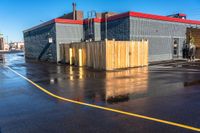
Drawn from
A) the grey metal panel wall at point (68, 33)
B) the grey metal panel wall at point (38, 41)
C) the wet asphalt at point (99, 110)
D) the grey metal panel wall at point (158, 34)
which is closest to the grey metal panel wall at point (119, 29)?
the grey metal panel wall at point (158, 34)

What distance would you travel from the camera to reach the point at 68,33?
25359mm

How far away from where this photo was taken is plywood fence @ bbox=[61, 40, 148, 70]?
16.6 m

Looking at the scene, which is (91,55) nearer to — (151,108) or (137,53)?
(137,53)

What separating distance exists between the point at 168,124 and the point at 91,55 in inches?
536

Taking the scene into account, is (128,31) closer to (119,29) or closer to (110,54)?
(119,29)

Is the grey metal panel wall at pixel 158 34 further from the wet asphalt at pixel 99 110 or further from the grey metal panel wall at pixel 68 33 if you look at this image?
the wet asphalt at pixel 99 110

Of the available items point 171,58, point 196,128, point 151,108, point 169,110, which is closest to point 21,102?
point 151,108

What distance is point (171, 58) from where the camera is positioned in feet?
83.1

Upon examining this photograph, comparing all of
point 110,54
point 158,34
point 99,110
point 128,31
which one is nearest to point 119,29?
point 128,31

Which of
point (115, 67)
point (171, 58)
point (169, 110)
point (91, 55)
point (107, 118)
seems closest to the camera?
point (107, 118)

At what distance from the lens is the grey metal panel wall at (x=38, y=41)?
25.8 meters

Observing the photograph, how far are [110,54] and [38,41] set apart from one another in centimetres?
1770

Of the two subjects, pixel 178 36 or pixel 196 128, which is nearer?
pixel 196 128

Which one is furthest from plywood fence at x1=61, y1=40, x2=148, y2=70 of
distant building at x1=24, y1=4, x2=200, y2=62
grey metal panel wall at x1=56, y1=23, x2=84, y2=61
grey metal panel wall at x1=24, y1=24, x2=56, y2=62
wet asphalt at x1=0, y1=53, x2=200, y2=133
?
wet asphalt at x1=0, y1=53, x2=200, y2=133
